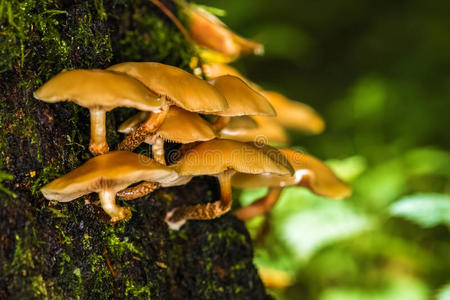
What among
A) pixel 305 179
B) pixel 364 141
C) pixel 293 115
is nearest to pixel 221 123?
pixel 305 179

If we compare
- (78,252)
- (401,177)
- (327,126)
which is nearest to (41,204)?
(78,252)

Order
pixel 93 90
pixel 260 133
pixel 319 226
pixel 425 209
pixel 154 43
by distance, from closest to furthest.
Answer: pixel 93 90
pixel 154 43
pixel 260 133
pixel 425 209
pixel 319 226

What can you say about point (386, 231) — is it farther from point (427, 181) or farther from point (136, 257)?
point (136, 257)

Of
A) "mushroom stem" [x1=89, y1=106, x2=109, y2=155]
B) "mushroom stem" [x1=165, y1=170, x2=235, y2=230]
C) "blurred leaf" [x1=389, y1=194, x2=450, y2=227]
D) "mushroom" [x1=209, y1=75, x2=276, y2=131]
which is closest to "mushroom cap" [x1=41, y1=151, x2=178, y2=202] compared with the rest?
"mushroom stem" [x1=89, y1=106, x2=109, y2=155]

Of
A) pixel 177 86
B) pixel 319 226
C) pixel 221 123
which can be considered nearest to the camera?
pixel 177 86

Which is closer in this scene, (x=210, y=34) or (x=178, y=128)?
(x=178, y=128)

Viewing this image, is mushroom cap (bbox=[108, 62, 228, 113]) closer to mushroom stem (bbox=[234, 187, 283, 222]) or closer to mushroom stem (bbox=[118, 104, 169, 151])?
mushroom stem (bbox=[118, 104, 169, 151])

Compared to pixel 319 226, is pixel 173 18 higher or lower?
higher

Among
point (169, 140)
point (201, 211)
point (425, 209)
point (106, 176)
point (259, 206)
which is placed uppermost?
point (106, 176)

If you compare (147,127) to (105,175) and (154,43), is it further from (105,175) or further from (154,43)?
(154,43)
